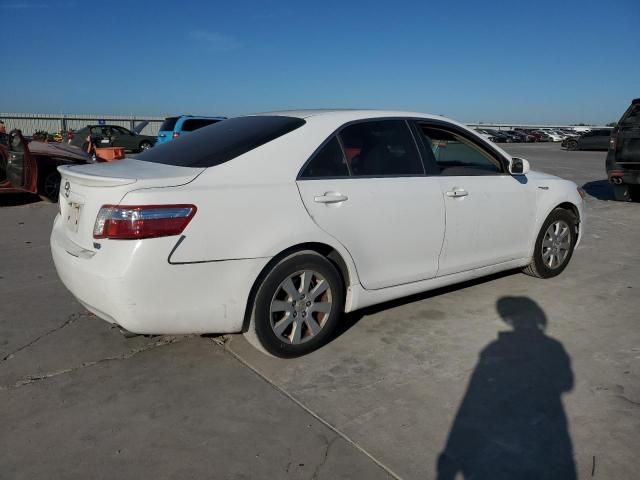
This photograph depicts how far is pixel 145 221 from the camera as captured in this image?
2814 millimetres

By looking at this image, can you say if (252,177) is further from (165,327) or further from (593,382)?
(593,382)

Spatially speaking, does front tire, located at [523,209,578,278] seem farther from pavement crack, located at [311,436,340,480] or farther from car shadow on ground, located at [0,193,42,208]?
car shadow on ground, located at [0,193,42,208]

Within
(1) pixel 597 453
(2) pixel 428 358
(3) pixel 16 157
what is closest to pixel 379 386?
(2) pixel 428 358

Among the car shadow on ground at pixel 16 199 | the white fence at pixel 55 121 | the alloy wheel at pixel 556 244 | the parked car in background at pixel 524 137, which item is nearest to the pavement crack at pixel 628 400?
the alloy wheel at pixel 556 244

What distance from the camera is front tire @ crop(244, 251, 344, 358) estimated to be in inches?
126

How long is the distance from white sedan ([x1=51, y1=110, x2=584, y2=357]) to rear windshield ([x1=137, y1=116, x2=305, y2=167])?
0.05 feet

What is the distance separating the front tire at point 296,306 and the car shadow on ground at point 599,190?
9.27 m

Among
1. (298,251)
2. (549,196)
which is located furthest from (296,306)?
(549,196)

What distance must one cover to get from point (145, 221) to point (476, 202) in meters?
2.57

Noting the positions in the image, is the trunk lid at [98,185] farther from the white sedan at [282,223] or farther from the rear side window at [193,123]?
the rear side window at [193,123]

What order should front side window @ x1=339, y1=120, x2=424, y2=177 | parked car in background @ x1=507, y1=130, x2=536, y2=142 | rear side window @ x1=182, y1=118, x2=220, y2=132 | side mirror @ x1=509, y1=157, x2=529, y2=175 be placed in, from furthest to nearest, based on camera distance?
parked car in background @ x1=507, y1=130, x2=536, y2=142 < rear side window @ x1=182, y1=118, x2=220, y2=132 < side mirror @ x1=509, y1=157, x2=529, y2=175 < front side window @ x1=339, y1=120, x2=424, y2=177

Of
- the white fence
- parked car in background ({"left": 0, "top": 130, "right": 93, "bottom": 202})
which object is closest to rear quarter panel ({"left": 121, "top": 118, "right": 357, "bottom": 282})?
parked car in background ({"left": 0, "top": 130, "right": 93, "bottom": 202})

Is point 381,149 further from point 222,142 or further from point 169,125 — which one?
point 169,125

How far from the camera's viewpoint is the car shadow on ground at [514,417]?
2.42m
